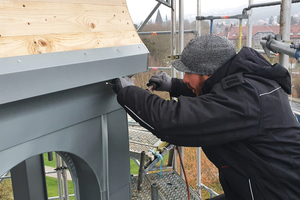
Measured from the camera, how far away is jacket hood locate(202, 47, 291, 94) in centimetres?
145

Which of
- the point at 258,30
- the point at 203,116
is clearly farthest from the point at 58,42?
the point at 258,30

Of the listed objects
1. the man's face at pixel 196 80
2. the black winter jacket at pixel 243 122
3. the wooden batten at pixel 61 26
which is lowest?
the black winter jacket at pixel 243 122

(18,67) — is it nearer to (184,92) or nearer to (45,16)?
(45,16)

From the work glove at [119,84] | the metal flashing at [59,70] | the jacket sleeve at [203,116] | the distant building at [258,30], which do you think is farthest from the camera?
the distant building at [258,30]

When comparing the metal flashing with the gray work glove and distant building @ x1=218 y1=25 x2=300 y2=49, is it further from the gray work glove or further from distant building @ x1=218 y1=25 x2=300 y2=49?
distant building @ x1=218 y1=25 x2=300 y2=49

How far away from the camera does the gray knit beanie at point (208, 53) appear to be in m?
1.55

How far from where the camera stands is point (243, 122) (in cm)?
136

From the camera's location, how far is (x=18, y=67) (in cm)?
100

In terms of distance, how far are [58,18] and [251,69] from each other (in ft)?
3.17

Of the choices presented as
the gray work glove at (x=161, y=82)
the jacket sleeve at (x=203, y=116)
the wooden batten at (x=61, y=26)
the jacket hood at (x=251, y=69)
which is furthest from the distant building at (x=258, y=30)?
the wooden batten at (x=61, y=26)

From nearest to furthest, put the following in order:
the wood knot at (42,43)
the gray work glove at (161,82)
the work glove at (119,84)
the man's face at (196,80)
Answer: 1. the wood knot at (42,43)
2. the work glove at (119,84)
3. the man's face at (196,80)
4. the gray work glove at (161,82)

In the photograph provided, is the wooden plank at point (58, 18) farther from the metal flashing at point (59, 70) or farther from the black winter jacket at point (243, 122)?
the black winter jacket at point (243, 122)

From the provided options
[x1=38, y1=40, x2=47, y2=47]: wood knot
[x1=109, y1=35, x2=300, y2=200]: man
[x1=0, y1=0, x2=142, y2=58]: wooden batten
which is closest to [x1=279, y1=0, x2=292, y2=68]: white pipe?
[x1=109, y1=35, x2=300, y2=200]: man

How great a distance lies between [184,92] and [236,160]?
0.79 m
